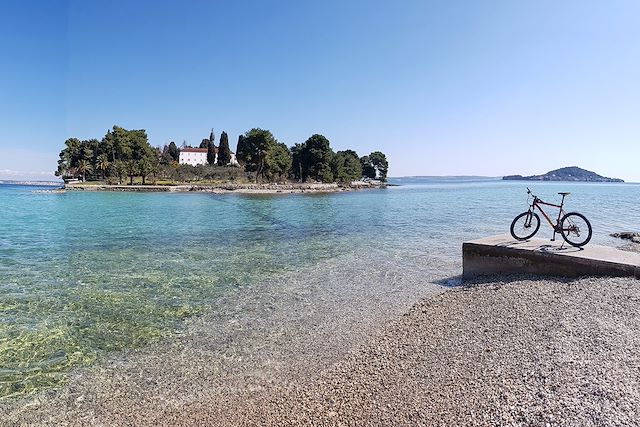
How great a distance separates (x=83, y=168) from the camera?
371 ft

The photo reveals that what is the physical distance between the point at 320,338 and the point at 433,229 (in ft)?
69.3

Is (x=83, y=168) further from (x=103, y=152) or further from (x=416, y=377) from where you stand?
(x=416, y=377)

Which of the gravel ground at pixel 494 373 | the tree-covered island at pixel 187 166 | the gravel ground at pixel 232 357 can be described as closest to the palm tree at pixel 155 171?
the tree-covered island at pixel 187 166

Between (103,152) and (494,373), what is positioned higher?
(103,152)

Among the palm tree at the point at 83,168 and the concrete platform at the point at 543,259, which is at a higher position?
the palm tree at the point at 83,168

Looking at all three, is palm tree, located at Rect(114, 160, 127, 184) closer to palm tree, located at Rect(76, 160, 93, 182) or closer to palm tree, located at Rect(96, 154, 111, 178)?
palm tree, located at Rect(96, 154, 111, 178)

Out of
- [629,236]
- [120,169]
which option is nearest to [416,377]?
[629,236]

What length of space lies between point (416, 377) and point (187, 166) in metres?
125

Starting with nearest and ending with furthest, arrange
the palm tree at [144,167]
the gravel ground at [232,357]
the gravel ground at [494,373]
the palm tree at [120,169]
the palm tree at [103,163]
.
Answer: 1. the gravel ground at [494,373]
2. the gravel ground at [232,357]
3. the palm tree at [120,169]
4. the palm tree at [144,167]
5. the palm tree at [103,163]

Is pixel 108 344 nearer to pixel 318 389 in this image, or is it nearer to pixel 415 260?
pixel 318 389

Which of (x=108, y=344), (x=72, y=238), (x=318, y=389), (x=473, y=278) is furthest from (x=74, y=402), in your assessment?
(x=72, y=238)

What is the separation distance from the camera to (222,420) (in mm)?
5266

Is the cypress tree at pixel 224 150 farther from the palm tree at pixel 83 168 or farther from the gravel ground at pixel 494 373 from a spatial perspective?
the gravel ground at pixel 494 373

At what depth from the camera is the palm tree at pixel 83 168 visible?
11312 centimetres
